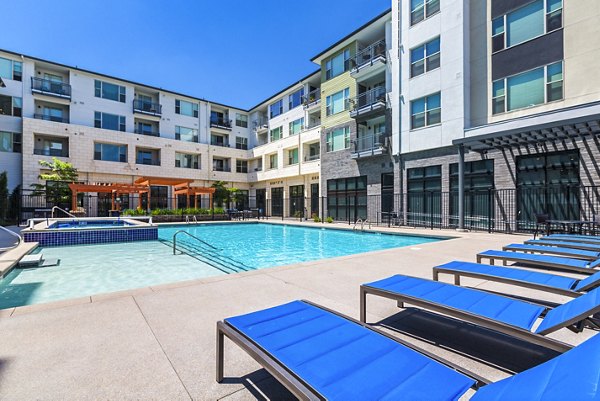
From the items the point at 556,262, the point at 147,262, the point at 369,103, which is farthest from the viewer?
the point at 369,103

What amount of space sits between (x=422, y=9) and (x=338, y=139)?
363 inches

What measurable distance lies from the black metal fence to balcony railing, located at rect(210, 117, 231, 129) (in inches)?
491

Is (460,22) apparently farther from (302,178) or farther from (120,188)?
(120,188)

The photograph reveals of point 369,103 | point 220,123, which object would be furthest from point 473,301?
point 220,123

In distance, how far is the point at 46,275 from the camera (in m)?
6.55

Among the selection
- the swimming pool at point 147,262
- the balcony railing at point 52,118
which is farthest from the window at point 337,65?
the balcony railing at point 52,118

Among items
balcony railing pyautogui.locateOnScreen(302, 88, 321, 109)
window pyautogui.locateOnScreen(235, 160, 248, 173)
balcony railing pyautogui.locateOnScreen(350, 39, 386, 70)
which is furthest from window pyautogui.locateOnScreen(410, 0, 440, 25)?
window pyautogui.locateOnScreen(235, 160, 248, 173)

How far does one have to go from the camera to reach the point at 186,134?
31.8 meters

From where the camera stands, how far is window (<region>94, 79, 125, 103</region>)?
1048 inches

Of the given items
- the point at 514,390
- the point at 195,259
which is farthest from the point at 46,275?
the point at 514,390

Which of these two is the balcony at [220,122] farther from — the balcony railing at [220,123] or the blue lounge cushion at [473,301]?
the blue lounge cushion at [473,301]

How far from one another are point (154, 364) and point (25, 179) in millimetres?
28607

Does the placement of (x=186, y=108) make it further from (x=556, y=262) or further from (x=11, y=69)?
(x=556, y=262)

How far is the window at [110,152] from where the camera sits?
26.1 meters
